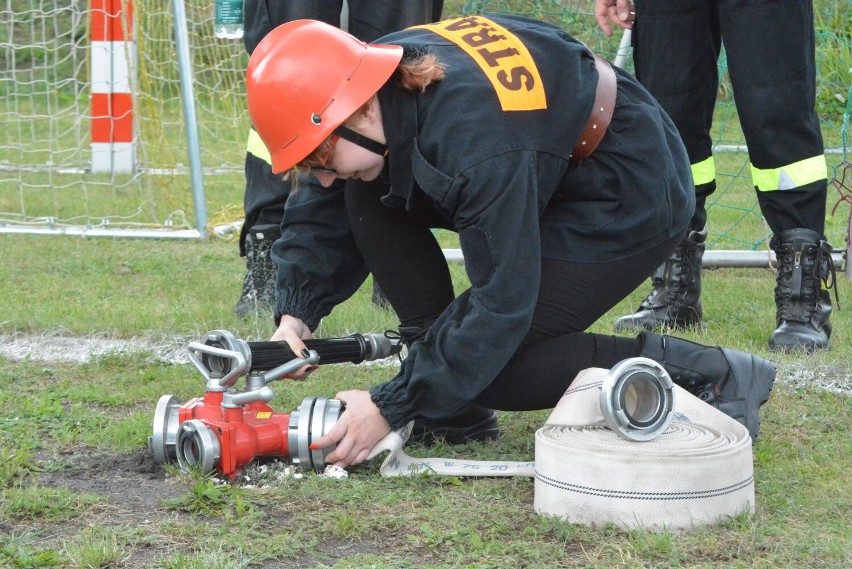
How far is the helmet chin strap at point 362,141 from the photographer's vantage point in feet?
8.80

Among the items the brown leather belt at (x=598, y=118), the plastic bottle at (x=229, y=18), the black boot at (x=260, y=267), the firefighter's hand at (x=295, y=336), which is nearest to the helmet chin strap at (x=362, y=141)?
the brown leather belt at (x=598, y=118)

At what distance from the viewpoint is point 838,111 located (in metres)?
7.21

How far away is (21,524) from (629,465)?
1.39 m

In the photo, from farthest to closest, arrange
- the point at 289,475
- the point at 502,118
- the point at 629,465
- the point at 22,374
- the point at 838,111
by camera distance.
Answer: the point at 838,111, the point at 22,374, the point at 289,475, the point at 502,118, the point at 629,465

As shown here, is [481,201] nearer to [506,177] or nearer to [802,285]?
[506,177]

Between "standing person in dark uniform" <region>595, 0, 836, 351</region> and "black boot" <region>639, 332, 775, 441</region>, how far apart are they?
3.37 feet

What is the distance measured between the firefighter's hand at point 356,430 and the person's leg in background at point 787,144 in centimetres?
188

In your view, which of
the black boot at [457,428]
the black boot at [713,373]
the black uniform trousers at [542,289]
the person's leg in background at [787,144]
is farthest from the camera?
the person's leg in background at [787,144]

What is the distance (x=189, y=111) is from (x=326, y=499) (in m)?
4.35

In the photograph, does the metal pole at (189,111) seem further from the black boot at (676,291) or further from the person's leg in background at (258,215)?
the black boot at (676,291)

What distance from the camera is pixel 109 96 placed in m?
8.73

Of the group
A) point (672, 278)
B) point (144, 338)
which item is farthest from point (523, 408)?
point (144, 338)

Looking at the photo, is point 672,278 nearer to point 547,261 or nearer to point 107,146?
point 547,261

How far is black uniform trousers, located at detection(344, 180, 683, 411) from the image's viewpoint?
2.95 meters
